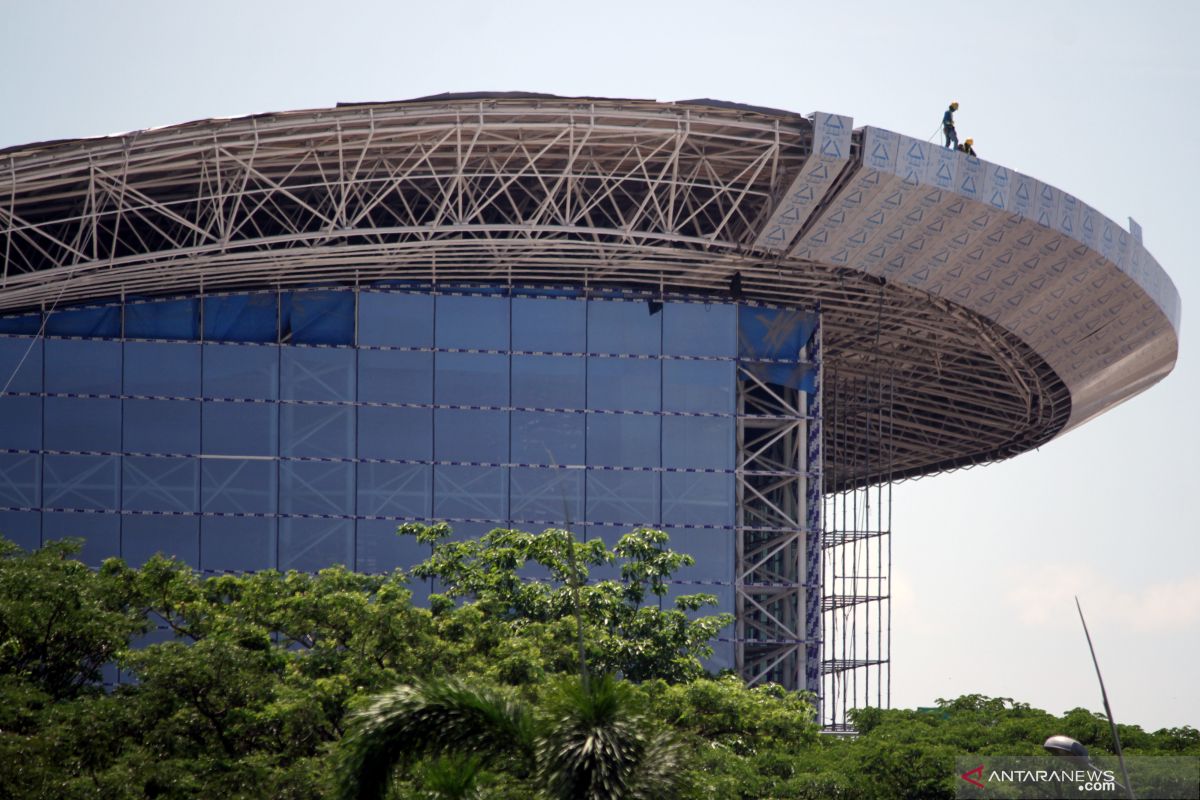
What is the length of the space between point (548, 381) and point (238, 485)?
28.8 ft

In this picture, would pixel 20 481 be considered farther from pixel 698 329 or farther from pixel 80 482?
pixel 698 329

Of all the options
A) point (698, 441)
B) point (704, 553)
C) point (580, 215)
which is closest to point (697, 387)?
point (698, 441)

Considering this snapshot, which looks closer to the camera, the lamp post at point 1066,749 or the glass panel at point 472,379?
the lamp post at point 1066,749

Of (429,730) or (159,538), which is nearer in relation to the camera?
(429,730)

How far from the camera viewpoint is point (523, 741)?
18531 mm

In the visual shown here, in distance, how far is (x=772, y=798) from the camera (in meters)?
28.6

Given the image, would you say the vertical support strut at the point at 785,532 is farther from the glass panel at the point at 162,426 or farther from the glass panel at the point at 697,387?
the glass panel at the point at 162,426

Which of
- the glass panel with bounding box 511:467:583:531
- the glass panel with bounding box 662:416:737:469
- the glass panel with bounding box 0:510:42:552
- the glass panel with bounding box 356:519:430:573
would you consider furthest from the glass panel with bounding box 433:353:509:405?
the glass panel with bounding box 0:510:42:552

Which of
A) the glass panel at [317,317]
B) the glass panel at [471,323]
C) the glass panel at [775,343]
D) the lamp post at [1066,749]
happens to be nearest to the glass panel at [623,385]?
the glass panel at [471,323]

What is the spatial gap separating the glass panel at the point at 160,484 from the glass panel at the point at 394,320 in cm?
587

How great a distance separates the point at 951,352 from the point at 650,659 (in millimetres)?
24865

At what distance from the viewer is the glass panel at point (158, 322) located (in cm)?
4712

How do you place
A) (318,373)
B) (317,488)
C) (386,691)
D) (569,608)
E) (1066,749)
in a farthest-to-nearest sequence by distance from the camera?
1. (318,373)
2. (317,488)
3. (569,608)
4. (1066,749)
5. (386,691)

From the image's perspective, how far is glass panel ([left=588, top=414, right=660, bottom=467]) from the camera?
47.4 meters
